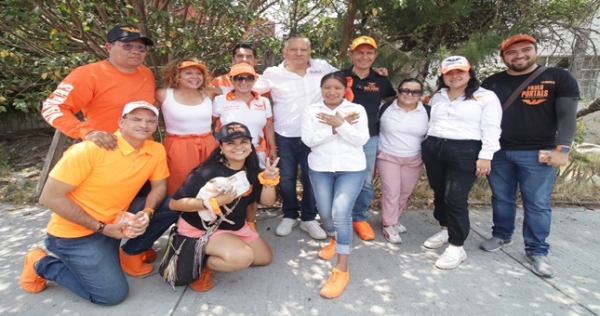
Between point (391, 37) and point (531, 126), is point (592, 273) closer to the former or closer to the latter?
point (531, 126)

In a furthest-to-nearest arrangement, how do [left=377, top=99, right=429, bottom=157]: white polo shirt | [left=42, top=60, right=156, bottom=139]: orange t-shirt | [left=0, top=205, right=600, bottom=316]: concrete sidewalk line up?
[left=377, top=99, right=429, bottom=157]: white polo shirt, [left=42, top=60, right=156, bottom=139]: orange t-shirt, [left=0, top=205, right=600, bottom=316]: concrete sidewalk

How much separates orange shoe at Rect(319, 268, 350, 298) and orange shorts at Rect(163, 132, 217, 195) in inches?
55.3

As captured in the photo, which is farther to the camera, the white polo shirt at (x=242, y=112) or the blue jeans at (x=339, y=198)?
the white polo shirt at (x=242, y=112)

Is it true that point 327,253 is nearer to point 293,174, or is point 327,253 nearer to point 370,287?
point 370,287

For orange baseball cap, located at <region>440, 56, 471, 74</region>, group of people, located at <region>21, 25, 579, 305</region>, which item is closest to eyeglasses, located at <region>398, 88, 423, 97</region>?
group of people, located at <region>21, 25, 579, 305</region>

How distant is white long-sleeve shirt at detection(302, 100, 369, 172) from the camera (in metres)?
2.86

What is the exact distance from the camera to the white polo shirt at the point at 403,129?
3322 mm

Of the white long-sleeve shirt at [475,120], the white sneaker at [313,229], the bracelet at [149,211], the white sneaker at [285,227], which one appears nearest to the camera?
the bracelet at [149,211]

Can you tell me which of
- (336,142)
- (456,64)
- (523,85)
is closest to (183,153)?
(336,142)

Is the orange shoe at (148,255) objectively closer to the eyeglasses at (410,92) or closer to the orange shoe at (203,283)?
the orange shoe at (203,283)

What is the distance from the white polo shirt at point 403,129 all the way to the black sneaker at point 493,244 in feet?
3.45

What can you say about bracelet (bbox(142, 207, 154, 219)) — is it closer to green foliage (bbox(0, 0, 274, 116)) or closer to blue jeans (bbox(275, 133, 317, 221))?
blue jeans (bbox(275, 133, 317, 221))

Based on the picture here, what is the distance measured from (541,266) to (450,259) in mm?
703

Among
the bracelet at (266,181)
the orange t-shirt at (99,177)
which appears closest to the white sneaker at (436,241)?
the bracelet at (266,181)
